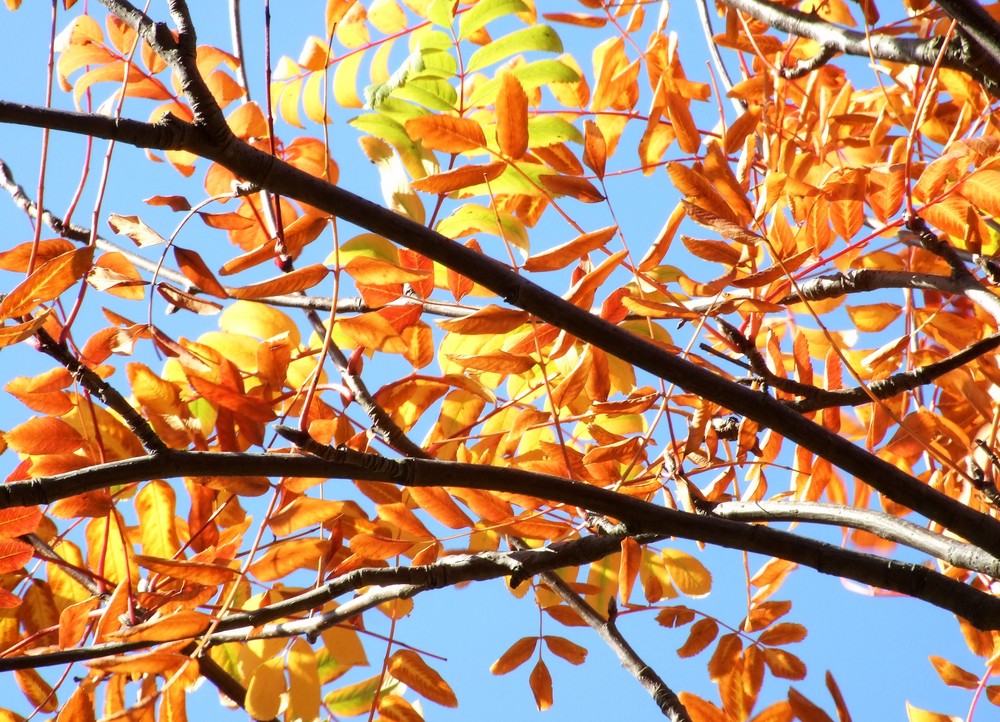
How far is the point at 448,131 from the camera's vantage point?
54 cm

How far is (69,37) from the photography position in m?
0.73

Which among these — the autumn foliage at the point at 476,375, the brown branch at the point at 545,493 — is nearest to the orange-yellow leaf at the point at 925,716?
the autumn foliage at the point at 476,375

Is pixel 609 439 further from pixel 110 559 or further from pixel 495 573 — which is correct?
pixel 110 559

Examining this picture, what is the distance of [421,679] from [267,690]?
118mm

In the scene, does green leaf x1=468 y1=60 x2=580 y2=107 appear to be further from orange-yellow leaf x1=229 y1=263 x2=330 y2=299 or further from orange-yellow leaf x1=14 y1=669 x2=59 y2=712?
orange-yellow leaf x1=14 y1=669 x2=59 y2=712

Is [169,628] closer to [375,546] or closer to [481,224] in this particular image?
[375,546]

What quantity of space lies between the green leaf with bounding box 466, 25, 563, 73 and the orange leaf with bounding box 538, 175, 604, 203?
0.14 meters

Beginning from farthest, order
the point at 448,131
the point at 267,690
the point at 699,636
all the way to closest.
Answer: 1. the point at 699,636
2. the point at 267,690
3. the point at 448,131

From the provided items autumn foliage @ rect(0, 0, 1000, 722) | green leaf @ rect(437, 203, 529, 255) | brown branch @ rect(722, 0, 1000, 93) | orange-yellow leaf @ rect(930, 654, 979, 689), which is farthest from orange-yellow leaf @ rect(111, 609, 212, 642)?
orange-yellow leaf @ rect(930, 654, 979, 689)

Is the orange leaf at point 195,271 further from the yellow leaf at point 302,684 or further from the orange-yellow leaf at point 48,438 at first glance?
the yellow leaf at point 302,684

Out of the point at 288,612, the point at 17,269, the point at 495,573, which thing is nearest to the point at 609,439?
the point at 495,573

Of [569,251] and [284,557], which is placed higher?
[569,251]

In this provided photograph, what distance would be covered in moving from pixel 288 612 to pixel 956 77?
64 cm

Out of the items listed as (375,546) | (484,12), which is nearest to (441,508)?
(375,546)
